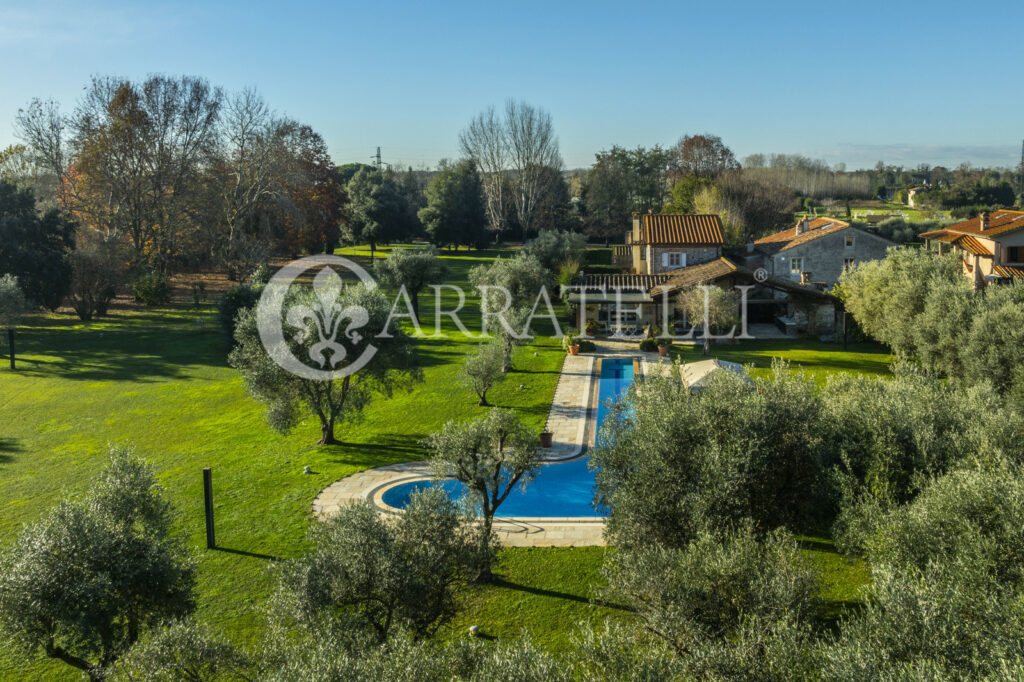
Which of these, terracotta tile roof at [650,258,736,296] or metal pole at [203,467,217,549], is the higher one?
terracotta tile roof at [650,258,736,296]

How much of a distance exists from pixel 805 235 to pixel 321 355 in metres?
37.1

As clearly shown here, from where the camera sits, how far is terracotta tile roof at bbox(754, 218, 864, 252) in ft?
141

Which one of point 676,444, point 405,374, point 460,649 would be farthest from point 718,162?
point 460,649

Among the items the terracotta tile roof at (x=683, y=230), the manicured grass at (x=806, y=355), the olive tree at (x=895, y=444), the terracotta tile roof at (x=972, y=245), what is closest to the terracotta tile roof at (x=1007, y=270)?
the terracotta tile roof at (x=972, y=245)

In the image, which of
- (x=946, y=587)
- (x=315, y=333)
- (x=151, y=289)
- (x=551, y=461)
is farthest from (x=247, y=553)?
(x=151, y=289)

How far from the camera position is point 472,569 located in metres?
9.44

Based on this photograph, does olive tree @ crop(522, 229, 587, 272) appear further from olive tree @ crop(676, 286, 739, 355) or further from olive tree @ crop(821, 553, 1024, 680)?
olive tree @ crop(821, 553, 1024, 680)

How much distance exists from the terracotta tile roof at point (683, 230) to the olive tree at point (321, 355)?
2649 centimetres

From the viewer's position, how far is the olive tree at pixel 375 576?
8266 mm

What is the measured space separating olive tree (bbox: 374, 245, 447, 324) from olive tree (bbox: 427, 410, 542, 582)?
2597 centimetres

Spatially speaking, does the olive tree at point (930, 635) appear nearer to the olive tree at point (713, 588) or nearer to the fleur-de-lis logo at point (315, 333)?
the olive tree at point (713, 588)

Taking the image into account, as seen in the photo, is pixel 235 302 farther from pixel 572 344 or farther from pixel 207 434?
pixel 572 344

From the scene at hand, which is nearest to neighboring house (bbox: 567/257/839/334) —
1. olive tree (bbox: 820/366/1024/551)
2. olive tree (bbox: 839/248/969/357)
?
olive tree (bbox: 839/248/969/357)

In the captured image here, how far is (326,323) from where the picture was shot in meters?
18.3
